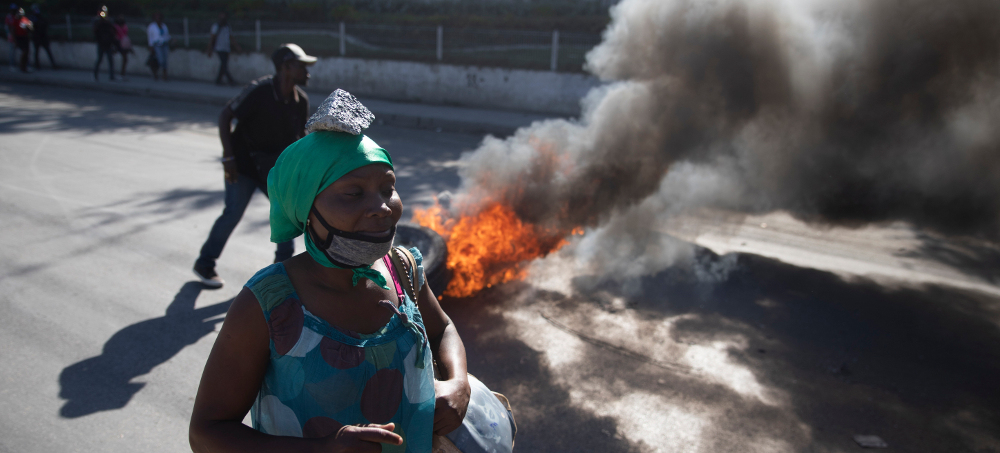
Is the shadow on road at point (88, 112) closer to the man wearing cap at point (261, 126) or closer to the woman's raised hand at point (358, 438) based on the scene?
the man wearing cap at point (261, 126)

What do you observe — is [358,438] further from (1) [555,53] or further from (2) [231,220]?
(1) [555,53]

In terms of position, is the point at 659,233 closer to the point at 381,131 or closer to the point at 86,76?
the point at 381,131

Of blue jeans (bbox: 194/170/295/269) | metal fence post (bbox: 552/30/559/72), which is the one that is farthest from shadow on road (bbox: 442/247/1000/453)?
metal fence post (bbox: 552/30/559/72)

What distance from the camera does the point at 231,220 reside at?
178 inches

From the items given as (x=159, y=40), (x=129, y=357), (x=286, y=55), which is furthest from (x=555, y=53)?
(x=159, y=40)

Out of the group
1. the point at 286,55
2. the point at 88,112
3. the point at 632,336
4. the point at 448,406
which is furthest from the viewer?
the point at 88,112

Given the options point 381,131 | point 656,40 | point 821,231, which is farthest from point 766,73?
point 381,131

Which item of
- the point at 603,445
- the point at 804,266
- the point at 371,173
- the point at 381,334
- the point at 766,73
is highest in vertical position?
the point at 766,73

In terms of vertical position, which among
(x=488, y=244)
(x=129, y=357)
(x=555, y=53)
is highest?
(x=555, y=53)

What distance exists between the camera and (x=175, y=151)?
9.51 meters

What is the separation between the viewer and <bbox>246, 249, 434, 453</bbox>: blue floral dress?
4.33 ft

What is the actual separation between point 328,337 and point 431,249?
10.3ft

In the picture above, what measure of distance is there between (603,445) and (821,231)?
445 centimetres

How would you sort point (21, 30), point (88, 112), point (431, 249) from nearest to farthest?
point (431, 249), point (88, 112), point (21, 30)
